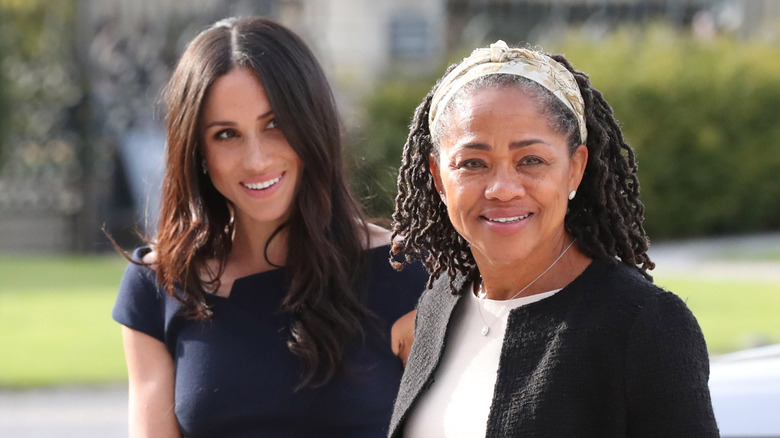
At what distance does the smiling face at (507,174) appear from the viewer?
1.92m

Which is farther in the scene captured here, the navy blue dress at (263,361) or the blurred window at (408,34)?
the blurred window at (408,34)

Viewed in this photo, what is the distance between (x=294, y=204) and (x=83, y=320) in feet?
27.9

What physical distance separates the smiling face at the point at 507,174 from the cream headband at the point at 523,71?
0.14 feet

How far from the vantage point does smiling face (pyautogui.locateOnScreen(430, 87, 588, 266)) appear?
75.7 inches

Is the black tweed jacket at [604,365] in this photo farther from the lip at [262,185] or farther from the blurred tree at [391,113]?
the blurred tree at [391,113]

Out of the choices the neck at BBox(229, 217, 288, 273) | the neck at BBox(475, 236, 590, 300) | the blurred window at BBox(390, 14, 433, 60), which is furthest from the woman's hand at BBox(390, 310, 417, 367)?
the blurred window at BBox(390, 14, 433, 60)

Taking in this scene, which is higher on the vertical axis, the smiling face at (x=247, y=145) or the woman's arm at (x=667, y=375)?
the smiling face at (x=247, y=145)

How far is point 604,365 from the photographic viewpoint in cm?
181

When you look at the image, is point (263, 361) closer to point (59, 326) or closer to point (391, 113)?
point (59, 326)

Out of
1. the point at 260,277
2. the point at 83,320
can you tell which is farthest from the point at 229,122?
the point at 83,320

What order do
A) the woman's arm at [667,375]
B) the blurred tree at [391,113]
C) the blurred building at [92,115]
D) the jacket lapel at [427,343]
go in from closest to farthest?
the woman's arm at [667,375]
the jacket lapel at [427,343]
the blurred tree at [391,113]
the blurred building at [92,115]

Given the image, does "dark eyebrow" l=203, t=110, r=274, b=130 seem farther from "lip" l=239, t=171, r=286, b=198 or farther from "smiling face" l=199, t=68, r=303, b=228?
"lip" l=239, t=171, r=286, b=198

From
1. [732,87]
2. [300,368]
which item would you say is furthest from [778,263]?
[300,368]

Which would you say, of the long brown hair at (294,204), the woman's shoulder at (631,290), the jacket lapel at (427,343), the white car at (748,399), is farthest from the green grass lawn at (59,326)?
the woman's shoulder at (631,290)
